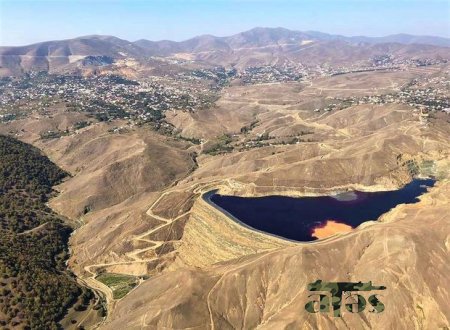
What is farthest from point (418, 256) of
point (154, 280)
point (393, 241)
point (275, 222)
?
point (154, 280)

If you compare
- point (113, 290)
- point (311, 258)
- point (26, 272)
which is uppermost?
point (311, 258)

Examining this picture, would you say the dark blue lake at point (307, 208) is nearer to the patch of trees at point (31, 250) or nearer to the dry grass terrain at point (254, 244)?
the dry grass terrain at point (254, 244)

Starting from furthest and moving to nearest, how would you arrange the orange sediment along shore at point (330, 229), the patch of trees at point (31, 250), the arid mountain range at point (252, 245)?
the orange sediment along shore at point (330, 229) < the patch of trees at point (31, 250) < the arid mountain range at point (252, 245)

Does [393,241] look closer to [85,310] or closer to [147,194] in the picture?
[85,310]

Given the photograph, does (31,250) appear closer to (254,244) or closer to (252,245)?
(252,245)

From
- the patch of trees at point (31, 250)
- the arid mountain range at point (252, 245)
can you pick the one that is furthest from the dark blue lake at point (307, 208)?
the patch of trees at point (31, 250)

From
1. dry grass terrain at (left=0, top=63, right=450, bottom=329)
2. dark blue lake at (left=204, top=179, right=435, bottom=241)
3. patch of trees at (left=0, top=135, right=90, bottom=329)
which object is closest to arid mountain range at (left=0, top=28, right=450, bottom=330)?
dry grass terrain at (left=0, top=63, right=450, bottom=329)

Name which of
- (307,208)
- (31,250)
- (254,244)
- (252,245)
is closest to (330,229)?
(307,208)
